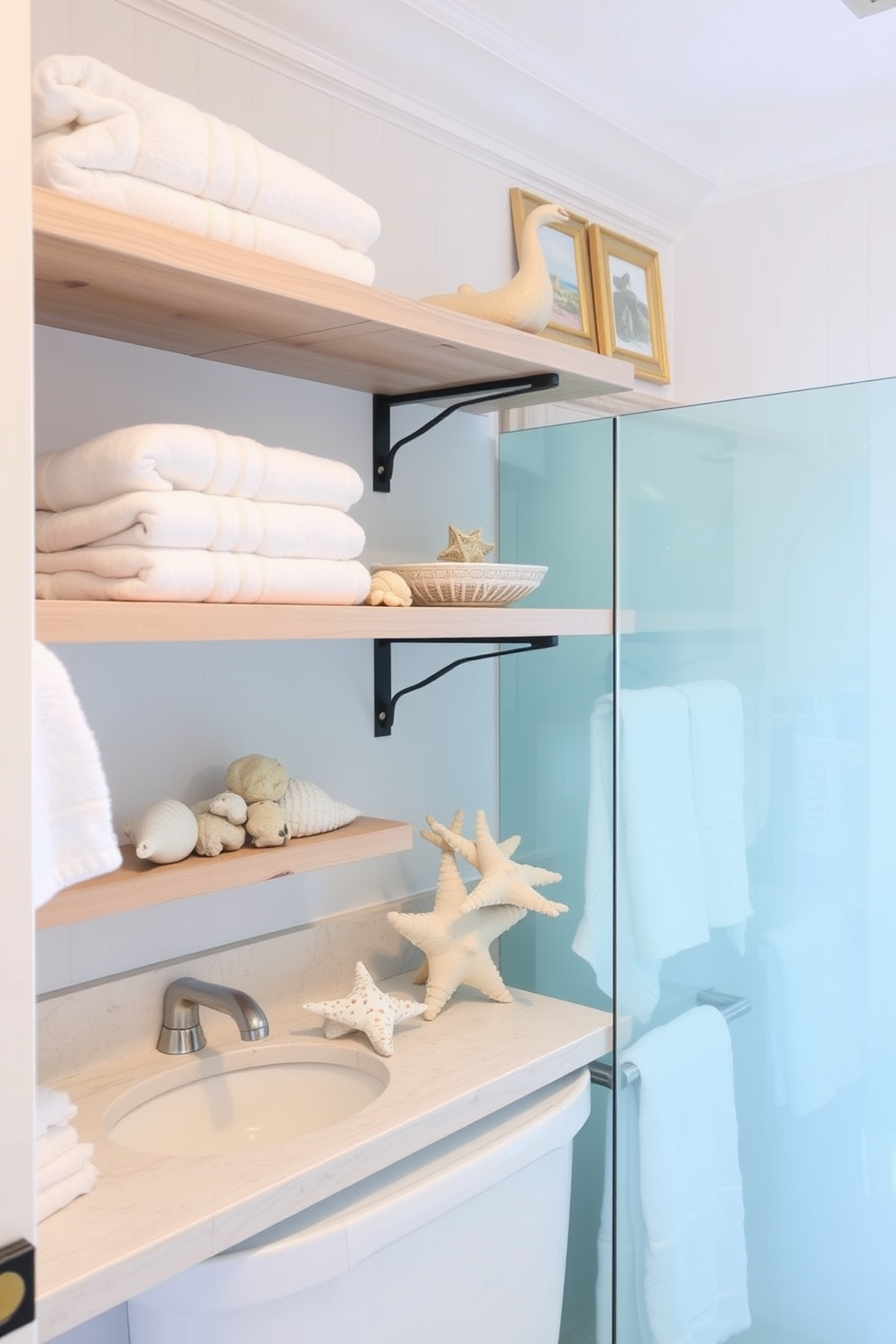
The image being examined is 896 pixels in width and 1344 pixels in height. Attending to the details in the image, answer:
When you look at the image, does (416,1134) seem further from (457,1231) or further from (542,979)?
(542,979)

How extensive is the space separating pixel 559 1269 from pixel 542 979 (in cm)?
42

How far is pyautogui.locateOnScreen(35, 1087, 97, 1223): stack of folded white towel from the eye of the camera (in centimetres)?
99

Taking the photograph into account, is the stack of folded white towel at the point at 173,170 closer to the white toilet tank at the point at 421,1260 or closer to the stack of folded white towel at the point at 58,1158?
the stack of folded white towel at the point at 58,1158

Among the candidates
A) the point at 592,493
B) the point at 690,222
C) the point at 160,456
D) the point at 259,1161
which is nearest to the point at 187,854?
the point at 259,1161

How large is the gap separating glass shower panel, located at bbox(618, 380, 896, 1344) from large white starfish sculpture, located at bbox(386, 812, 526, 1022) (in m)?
0.18

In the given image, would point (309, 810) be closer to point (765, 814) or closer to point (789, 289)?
point (765, 814)

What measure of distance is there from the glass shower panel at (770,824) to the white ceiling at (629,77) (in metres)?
0.53

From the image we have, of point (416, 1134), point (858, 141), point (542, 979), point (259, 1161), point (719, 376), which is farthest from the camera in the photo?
point (719, 376)

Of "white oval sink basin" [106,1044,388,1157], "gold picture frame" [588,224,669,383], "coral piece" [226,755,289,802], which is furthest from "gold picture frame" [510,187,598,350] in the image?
"white oval sink basin" [106,1044,388,1157]

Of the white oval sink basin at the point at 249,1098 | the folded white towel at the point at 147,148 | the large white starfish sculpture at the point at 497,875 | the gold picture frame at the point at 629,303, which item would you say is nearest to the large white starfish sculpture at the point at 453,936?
the large white starfish sculpture at the point at 497,875

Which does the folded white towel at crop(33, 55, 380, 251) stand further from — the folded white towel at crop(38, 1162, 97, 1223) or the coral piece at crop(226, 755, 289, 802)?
the folded white towel at crop(38, 1162, 97, 1223)

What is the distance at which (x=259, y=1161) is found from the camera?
111cm

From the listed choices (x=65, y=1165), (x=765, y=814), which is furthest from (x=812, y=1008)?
(x=65, y=1165)

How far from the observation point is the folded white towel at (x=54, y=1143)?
1.00 m
